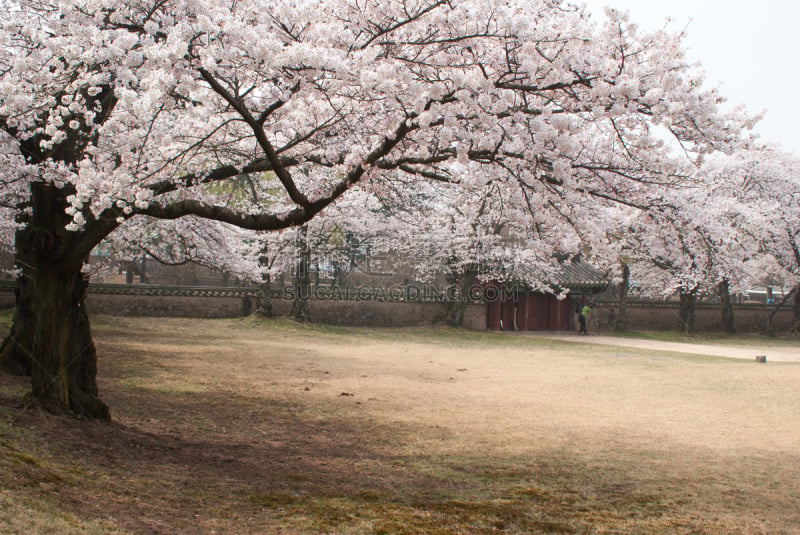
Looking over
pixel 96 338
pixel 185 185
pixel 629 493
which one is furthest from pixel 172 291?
pixel 629 493

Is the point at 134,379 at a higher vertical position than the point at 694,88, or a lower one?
lower

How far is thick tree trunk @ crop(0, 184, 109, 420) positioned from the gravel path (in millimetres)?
20355

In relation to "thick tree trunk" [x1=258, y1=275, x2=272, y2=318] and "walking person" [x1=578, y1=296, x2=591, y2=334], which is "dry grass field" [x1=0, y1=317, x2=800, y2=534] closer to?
"thick tree trunk" [x1=258, y1=275, x2=272, y2=318]

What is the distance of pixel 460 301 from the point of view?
96.7ft

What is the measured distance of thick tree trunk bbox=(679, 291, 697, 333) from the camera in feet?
113

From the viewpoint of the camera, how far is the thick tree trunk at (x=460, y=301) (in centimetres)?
2950

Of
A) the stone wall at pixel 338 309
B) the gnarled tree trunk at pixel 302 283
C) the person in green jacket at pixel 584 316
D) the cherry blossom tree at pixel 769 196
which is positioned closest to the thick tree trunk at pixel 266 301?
the gnarled tree trunk at pixel 302 283

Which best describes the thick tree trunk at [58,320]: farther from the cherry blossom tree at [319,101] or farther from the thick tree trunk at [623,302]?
the thick tree trunk at [623,302]

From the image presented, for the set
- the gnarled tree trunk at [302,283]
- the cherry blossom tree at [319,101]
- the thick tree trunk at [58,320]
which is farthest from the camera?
the gnarled tree trunk at [302,283]

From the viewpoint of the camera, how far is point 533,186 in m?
6.89

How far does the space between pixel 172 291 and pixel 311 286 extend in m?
5.63

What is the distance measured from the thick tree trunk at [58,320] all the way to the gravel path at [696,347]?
2036cm

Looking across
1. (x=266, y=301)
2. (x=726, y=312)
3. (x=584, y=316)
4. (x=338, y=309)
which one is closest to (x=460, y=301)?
(x=338, y=309)

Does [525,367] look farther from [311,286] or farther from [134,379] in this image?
[311,286]
